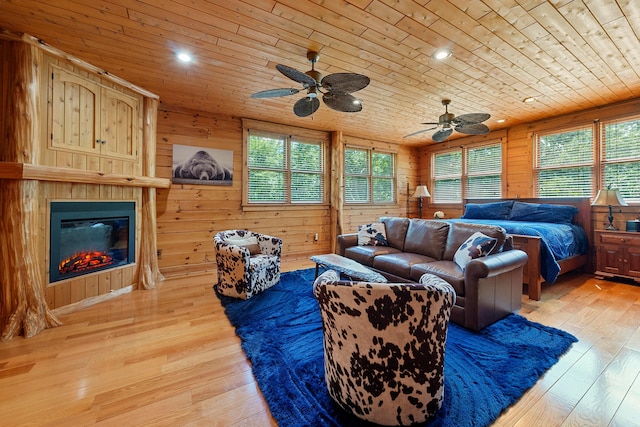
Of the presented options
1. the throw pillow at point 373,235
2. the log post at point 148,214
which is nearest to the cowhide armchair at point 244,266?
the log post at point 148,214

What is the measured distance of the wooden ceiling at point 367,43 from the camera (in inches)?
78.5

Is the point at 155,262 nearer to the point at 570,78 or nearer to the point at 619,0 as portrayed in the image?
the point at 619,0

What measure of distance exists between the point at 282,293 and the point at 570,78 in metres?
4.50

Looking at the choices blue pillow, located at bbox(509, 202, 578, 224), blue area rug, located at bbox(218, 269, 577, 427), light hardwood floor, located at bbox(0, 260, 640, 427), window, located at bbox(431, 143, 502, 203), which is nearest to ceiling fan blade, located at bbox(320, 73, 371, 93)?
blue area rug, located at bbox(218, 269, 577, 427)

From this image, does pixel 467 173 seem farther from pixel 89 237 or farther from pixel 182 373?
pixel 89 237

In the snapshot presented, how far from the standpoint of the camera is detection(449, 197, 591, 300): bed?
3.03m

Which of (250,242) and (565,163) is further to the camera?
(565,163)

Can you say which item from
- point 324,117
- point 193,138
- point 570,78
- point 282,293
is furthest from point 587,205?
point 193,138

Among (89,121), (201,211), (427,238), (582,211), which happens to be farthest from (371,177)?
(89,121)

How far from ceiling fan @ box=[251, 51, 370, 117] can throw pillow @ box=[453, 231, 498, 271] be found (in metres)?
1.85

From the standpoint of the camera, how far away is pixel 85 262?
2895mm

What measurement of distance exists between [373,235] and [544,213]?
9.42 ft

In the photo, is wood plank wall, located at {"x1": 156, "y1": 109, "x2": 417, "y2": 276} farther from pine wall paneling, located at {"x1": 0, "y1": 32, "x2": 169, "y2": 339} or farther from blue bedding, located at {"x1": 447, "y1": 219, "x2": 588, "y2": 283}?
blue bedding, located at {"x1": 447, "y1": 219, "x2": 588, "y2": 283}

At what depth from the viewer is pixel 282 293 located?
10.4 feet
